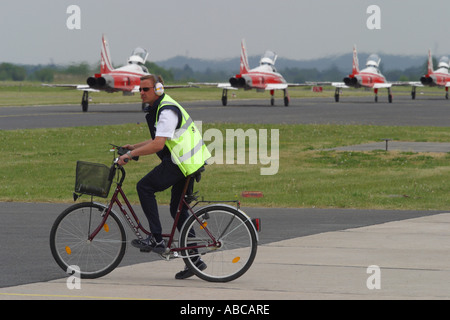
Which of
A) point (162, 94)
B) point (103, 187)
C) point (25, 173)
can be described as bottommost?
point (25, 173)

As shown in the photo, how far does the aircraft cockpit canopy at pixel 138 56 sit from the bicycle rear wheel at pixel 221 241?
4849 centimetres

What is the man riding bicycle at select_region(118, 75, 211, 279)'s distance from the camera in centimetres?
866

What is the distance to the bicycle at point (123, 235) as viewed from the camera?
28.5 feet

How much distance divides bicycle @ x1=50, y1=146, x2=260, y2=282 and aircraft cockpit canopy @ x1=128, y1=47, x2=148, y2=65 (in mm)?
48100

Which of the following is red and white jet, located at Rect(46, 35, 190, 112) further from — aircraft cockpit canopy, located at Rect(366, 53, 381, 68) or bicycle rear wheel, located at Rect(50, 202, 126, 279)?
bicycle rear wheel, located at Rect(50, 202, 126, 279)

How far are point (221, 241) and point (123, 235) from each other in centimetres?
102

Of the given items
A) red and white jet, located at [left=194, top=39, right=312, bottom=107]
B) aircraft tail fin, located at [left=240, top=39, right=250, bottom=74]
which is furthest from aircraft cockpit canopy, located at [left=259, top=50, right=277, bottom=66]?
aircraft tail fin, located at [left=240, top=39, right=250, bottom=74]

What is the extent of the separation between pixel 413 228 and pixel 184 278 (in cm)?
468

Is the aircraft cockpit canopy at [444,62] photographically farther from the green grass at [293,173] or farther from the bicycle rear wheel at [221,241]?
the bicycle rear wheel at [221,241]

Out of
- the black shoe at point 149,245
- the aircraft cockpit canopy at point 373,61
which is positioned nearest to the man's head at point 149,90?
the black shoe at point 149,245
